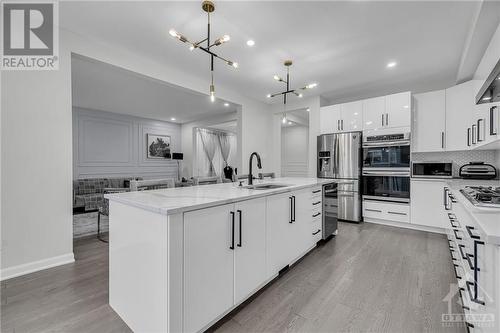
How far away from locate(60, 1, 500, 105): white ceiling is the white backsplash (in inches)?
49.5

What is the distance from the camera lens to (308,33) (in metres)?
2.64

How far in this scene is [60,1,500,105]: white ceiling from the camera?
2215 millimetres

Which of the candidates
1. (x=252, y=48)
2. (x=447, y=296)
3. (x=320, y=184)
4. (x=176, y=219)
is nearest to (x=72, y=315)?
(x=176, y=219)

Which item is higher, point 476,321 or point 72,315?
point 476,321

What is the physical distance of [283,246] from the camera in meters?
2.17

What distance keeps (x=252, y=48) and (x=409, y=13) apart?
177 centimetres

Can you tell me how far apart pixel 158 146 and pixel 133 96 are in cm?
295

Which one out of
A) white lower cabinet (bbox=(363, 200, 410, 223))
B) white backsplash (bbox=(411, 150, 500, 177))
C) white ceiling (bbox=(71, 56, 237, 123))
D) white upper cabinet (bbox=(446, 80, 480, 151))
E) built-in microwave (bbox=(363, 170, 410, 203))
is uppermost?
white ceiling (bbox=(71, 56, 237, 123))

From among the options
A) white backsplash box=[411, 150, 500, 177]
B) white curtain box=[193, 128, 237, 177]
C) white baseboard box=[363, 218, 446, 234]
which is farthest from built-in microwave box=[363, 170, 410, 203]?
white curtain box=[193, 128, 237, 177]

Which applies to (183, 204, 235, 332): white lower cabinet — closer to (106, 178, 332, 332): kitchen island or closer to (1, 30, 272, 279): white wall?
(106, 178, 332, 332): kitchen island

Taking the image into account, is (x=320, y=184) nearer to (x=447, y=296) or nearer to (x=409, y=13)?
(x=447, y=296)

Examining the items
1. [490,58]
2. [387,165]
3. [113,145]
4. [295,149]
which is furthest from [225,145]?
[490,58]

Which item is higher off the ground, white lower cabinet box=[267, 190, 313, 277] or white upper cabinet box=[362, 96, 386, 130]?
white upper cabinet box=[362, 96, 386, 130]

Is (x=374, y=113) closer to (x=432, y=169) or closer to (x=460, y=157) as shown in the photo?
(x=432, y=169)
